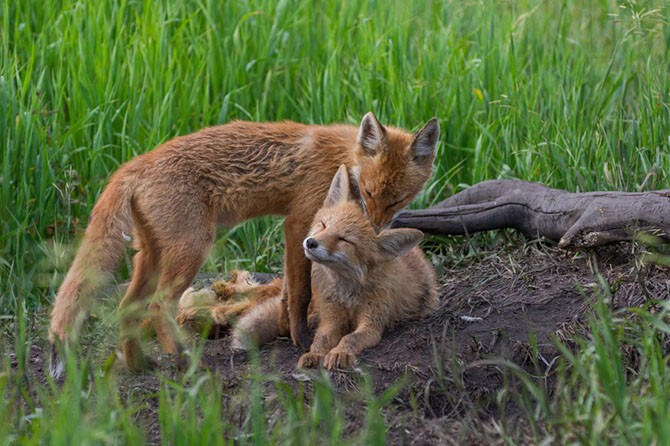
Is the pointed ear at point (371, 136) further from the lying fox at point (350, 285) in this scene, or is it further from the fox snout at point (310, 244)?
the fox snout at point (310, 244)

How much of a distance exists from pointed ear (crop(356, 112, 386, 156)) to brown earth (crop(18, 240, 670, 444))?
99 centimetres

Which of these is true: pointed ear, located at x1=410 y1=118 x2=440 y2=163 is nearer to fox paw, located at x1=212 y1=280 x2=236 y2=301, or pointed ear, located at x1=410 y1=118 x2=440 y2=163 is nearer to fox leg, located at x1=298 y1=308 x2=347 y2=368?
fox leg, located at x1=298 y1=308 x2=347 y2=368

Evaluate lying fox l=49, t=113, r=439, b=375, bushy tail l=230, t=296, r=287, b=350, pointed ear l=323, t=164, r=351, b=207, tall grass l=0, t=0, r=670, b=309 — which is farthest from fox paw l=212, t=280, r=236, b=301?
pointed ear l=323, t=164, r=351, b=207

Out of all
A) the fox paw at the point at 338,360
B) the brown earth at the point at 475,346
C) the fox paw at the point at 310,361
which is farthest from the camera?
the fox paw at the point at 310,361

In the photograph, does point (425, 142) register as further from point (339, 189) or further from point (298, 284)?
point (298, 284)

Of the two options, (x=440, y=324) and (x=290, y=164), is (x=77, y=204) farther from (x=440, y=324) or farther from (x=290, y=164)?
(x=440, y=324)

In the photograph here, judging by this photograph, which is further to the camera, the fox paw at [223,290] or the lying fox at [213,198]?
the fox paw at [223,290]

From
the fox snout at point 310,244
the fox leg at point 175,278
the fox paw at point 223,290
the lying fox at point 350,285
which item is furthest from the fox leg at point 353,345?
the fox paw at point 223,290

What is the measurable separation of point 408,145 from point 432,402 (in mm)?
1690

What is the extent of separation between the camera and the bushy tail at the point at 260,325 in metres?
5.09

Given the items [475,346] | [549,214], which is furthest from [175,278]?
[549,214]

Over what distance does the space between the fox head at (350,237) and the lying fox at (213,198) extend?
0.16 metres

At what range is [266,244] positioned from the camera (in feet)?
21.1

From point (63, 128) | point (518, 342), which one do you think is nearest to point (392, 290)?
point (518, 342)
